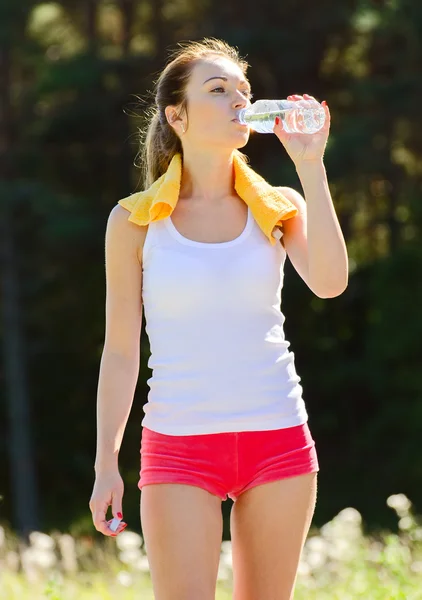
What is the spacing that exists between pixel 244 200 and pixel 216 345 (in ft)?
1.29

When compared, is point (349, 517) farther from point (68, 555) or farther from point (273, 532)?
point (273, 532)

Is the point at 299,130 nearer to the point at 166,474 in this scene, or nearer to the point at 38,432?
the point at 166,474

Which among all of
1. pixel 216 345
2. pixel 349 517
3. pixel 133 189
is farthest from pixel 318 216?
pixel 133 189

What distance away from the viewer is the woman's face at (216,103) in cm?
265

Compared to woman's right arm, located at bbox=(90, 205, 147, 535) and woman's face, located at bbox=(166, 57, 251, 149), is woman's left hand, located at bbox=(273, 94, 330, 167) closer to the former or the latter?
woman's face, located at bbox=(166, 57, 251, 149)

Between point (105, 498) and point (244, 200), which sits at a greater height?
point (244, 200)

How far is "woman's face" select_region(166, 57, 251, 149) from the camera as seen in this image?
2.65 meters

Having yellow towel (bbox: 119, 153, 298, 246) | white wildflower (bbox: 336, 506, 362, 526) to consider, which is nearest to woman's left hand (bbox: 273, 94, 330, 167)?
yellow towel (bbox: 119, 153, 298, 246)

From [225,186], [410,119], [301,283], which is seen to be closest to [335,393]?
[301,283]

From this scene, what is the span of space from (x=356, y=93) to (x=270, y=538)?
15132 mm

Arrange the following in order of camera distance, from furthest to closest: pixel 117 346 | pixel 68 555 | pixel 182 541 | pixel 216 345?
1. pixel 68 555
2. pixel 117 346
3. pixel 216 345
4. pixel 182 541

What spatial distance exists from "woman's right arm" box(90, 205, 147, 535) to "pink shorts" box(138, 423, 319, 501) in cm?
13

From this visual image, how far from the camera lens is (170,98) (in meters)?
2.82

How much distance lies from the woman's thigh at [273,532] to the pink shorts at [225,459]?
3 centimetres
